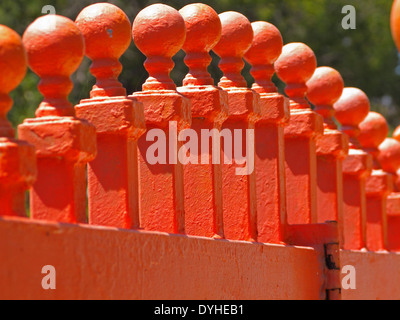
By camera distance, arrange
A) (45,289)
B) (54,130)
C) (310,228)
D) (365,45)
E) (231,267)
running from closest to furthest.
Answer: (45,289)
(54,130)
(231,267)
(310,228)
(365,45)

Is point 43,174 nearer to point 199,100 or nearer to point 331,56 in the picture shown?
point 199,100

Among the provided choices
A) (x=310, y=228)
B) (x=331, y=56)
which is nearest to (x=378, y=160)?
(x=310, y=228)

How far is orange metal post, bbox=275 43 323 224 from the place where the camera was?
18.2ft

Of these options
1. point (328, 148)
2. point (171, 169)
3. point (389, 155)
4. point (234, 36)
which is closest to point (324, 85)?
point (328, 148)

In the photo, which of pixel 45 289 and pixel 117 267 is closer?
pixel 45 289

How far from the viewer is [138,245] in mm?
3379

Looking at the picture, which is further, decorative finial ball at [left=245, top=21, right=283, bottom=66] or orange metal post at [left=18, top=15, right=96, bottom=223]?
decorative finial ball at [left=245, top=21, right=283, bottom=66]

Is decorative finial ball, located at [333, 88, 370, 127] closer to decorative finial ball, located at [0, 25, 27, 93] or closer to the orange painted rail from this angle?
the orange painted rail

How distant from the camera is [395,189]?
841 cm

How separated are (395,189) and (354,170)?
1.72 m

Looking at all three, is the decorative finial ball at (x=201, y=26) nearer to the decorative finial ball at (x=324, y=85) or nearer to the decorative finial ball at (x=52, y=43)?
the decorative finial ball at (x=52, y=43)

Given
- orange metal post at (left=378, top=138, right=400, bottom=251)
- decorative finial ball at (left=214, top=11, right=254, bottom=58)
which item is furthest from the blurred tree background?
decorative finial ball at (left=214, top=11, right=254, bottom=58)

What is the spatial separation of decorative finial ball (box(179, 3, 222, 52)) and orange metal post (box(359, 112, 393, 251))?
3082 millimetres
